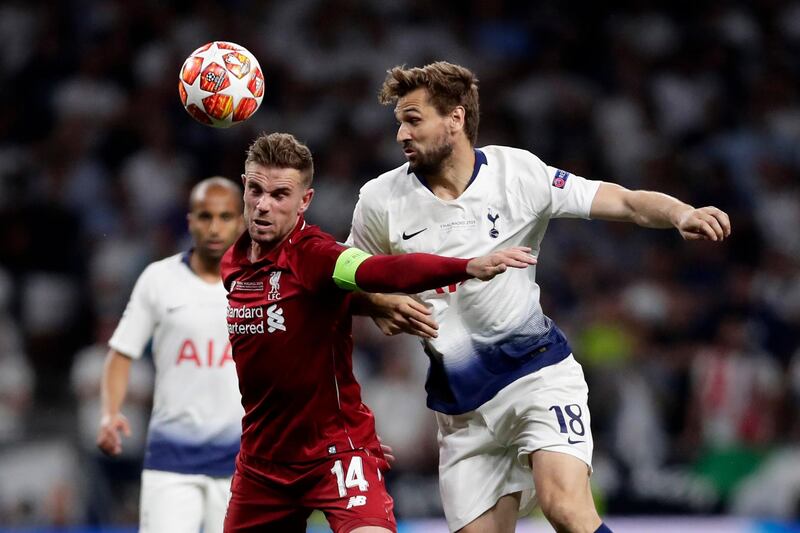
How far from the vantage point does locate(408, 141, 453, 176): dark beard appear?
229 inches

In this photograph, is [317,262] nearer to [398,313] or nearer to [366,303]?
[366,303]

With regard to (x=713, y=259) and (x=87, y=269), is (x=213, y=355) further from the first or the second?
(x=713, y=259)

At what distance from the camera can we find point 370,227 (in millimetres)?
5934

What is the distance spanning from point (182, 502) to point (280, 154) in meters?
2.31

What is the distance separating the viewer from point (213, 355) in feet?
22.6

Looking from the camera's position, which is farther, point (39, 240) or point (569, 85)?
point (569, 85)

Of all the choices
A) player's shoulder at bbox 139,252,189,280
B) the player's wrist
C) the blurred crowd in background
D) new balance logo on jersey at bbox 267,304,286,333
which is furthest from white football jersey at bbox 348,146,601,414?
the blurred crowd in background

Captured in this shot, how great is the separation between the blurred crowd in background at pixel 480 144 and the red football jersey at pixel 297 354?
454cm

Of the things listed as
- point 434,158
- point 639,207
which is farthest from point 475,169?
point 639,207

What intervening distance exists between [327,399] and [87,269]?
653 cm

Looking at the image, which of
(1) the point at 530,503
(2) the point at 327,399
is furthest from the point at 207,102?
(1) the point at 530,503

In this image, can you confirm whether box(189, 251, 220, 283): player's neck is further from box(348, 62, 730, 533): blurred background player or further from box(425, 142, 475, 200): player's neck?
box(425, 142, 475, 200): player's neck

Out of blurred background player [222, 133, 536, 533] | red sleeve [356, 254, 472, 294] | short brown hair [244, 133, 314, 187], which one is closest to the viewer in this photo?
red sleeve [356, 254, 472, 294]

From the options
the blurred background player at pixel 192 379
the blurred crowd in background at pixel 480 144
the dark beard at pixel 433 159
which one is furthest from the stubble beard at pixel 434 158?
the blurred crowd in background at pixel 480 144
